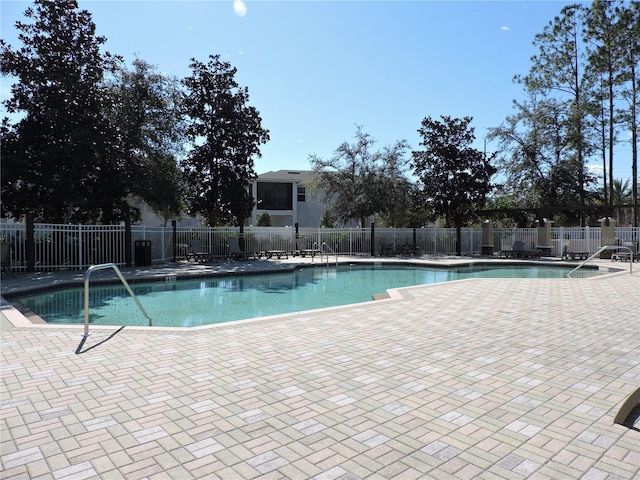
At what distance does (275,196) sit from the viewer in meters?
35.3

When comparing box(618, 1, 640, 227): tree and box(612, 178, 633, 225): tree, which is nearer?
box(618, 1, 640, 227): tree

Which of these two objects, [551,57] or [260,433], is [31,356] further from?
[551,57]

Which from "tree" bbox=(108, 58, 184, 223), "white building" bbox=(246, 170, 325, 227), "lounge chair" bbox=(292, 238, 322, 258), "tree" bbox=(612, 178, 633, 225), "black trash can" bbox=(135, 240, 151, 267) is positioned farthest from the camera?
"tree" bbox=(612, 178, 633, 225)

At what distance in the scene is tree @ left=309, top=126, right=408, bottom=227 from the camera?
24922 mm

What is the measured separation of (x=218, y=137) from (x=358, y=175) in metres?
9.24

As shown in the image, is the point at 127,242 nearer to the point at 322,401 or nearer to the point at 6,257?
the point at 6,257

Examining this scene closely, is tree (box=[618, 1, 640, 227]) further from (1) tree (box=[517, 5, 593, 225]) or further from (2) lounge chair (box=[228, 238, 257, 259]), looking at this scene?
(2) lounge chair (box=[228, 238, 257, 259])

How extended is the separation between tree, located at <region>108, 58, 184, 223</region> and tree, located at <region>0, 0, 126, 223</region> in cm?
181

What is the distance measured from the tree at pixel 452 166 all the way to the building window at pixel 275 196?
47.4 ft

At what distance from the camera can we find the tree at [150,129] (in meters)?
18.6

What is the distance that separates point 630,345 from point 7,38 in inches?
767

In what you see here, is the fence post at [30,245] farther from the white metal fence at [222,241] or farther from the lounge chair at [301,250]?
the lounge chair at [301,250]

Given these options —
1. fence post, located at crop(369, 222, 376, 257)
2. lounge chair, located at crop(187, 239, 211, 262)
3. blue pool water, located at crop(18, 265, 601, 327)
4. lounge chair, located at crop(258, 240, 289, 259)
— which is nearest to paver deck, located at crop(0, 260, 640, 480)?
blue pool water, located at crop(18, 265, 601, 327)

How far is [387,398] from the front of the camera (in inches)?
137
